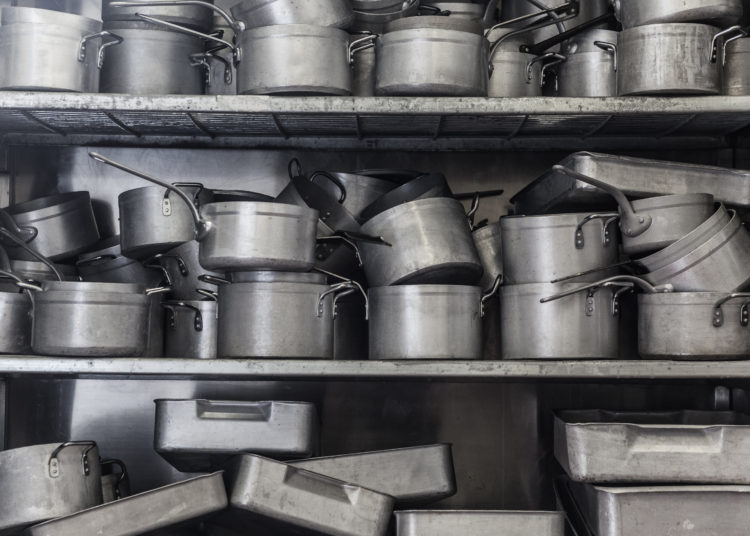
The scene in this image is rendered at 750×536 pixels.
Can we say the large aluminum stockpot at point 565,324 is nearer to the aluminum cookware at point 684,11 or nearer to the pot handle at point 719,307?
the pot handle at point 719,307

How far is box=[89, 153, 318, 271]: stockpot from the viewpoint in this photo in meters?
1.90

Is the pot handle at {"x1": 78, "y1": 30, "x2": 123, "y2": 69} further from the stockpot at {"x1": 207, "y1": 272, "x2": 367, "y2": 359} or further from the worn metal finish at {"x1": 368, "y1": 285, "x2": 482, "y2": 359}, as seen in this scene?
the worn metal finish at {"x1": 368, "y1": 285, "x2": 482, "y2": 359}

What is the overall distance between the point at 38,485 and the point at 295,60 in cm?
108

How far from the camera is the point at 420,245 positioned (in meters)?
1.97

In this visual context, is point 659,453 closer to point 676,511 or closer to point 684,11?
point 676,511

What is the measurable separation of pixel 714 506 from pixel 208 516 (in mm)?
1085

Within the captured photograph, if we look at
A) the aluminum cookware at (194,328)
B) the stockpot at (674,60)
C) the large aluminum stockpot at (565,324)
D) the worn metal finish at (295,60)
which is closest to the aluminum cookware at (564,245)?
the large aluminum stockpot at (565,324)

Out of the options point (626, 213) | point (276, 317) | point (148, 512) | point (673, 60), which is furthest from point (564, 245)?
point (148, 512)

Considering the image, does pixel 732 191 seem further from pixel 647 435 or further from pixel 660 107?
pixel 647 435

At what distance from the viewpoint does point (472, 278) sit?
208cm

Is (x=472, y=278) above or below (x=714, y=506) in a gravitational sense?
above

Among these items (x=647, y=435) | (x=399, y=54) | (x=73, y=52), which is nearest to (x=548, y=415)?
(x=647, y=435)

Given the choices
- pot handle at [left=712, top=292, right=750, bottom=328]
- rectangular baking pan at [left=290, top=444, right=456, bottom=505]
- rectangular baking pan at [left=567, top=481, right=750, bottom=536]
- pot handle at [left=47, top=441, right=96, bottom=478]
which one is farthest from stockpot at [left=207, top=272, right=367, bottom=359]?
pot handle at [left=712, top=292, right=750, bottom=328]

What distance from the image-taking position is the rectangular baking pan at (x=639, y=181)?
1989mm
